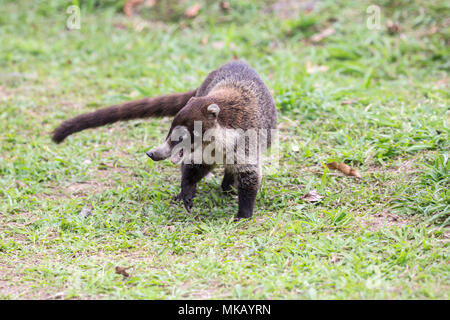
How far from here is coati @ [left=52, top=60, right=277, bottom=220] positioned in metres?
3.97

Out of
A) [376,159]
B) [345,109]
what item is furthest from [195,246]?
[345,109]

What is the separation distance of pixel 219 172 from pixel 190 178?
87 cm

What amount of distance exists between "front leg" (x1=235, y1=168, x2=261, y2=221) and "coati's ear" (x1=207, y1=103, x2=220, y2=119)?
0.58 meters

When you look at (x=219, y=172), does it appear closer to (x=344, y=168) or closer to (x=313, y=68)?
(x=344, y=168)

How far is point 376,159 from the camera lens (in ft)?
15.9

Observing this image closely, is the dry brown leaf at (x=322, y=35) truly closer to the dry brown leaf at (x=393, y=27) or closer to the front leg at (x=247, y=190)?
the dry brown leaf at (x=393, y=27)

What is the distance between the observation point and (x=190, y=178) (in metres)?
4.45

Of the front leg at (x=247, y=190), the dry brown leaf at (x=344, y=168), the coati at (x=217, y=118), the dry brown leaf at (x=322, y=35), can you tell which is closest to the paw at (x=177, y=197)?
the coati at (x=217, y=118)

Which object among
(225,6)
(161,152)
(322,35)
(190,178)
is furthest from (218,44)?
(161,152)

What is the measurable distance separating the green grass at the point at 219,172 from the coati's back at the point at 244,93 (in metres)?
0.65

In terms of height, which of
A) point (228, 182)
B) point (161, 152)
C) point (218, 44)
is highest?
point (218, 44)

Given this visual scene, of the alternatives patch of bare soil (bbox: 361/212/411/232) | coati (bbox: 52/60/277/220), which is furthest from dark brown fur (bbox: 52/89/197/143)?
patch of bare soil (bbox: 361/212/411/232)

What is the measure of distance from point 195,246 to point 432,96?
3481mm
